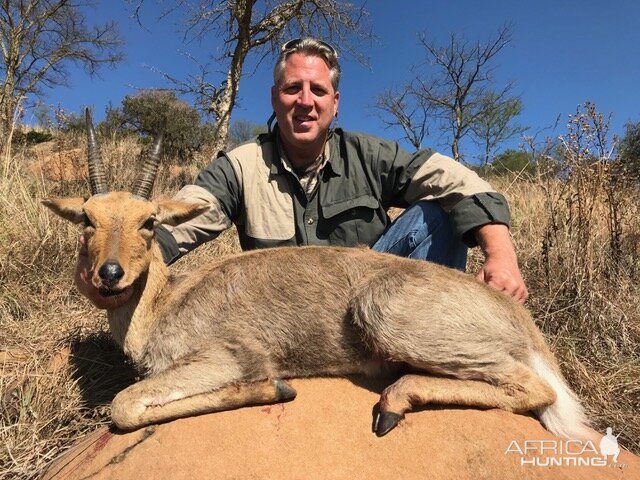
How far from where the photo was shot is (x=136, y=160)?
956cm

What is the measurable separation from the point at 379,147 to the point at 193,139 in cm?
1495

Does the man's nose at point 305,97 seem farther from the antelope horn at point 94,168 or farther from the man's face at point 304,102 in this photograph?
the antelope horn at point 94,168

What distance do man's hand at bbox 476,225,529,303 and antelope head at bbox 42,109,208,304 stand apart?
2490mm

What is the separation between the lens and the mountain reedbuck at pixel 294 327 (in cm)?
311

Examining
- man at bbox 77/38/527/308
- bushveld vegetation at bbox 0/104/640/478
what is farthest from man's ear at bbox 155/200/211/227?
bushveld vegetation at bbox 0/104/640/478

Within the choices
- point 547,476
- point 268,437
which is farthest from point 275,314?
point 547,476

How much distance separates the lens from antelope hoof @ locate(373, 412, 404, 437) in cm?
284

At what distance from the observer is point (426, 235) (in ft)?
15.4

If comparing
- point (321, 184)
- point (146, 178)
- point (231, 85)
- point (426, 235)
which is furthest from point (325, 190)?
point (231, 85)

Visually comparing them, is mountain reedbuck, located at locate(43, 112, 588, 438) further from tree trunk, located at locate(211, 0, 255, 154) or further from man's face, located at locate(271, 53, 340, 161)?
tree trunk, located at locate(211, 0, 255, 154)

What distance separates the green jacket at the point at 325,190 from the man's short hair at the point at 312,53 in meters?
0.73

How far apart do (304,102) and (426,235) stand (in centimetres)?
190

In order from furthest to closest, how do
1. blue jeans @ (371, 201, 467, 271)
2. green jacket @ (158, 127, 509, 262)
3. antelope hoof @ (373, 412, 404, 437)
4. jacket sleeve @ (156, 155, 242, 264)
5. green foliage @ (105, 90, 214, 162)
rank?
1. green foliage @ (105, 90, 214, 162)
2. green jacket @ (158, 127, 509, 262)
3. blue jeans @ (371, 201, 467, 271)
4. jacket sleeve @ (156, 155, 242, 264)
5. antelope hoof @ (373, 412, 404, 437)

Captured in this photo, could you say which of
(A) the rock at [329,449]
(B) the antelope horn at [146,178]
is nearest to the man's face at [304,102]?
(B) the antelope horn at [146,178]
